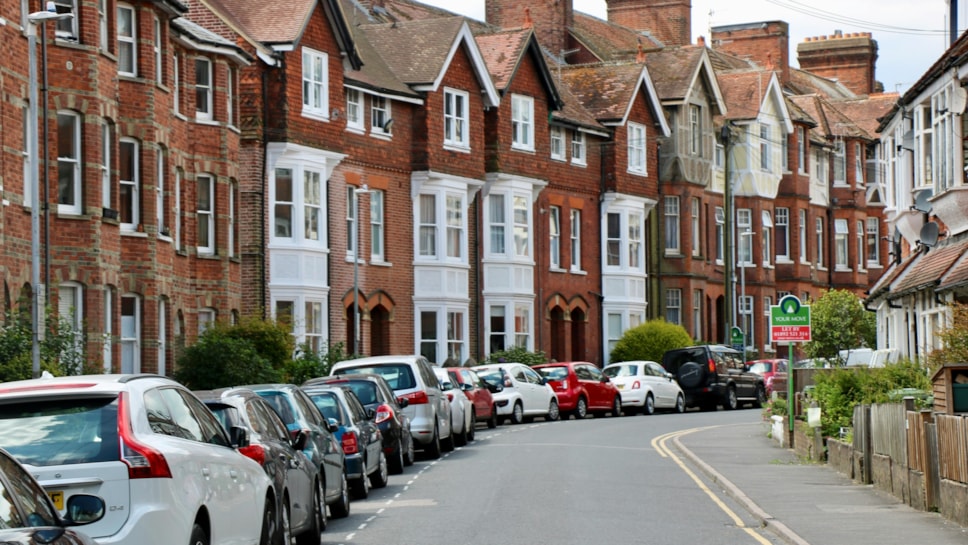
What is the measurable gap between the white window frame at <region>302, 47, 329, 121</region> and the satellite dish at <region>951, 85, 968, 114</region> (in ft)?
63.0

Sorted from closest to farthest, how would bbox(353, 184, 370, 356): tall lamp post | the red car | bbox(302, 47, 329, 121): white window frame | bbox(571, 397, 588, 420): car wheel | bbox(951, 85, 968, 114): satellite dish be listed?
bbox(951, 85, 968, 114): satellite dish → bbox(302, 47, 329, 121): white window frame → bbox(353, 184, 370, 356): tall lamp post → the red car → bbox(571, 397, 588, 420): car wheel

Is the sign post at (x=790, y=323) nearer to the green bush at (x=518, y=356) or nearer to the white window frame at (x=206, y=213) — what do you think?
the white window frame at (x=206, y=213)

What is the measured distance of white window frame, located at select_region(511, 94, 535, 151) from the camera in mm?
53312

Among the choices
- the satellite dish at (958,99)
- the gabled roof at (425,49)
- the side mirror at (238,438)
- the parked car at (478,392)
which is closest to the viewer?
the side mirror at (238,438)

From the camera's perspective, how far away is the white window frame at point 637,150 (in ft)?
195

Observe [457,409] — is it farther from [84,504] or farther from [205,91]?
[84,504]

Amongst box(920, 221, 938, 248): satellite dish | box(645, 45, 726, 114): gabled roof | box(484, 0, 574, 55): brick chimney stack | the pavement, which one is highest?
box(484, 0, 574, 55): brick chimney stack

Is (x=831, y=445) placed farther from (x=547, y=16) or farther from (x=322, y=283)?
(x=547, y=16)

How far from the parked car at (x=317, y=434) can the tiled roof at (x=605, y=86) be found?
1596 inches

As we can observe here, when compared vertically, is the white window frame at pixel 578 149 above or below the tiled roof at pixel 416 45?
below

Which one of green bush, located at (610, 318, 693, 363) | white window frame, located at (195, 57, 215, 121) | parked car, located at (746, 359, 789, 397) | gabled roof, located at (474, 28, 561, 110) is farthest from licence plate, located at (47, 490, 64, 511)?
green bush, located at (610, 318, 693, 363)

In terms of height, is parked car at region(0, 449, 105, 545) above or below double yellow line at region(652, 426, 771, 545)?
above

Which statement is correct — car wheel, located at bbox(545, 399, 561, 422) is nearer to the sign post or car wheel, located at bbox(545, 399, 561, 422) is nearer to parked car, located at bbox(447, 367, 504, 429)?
parked car, located at bbox(447, 367, 504, 429)

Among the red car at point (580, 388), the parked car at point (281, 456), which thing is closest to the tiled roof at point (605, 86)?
the red car at point (580, 388)
